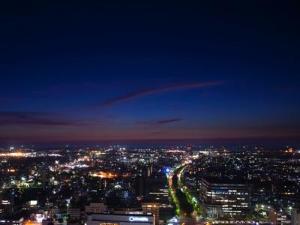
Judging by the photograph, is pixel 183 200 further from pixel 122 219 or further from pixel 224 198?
pixel 122 219

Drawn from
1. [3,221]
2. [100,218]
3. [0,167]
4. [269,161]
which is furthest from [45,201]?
[269,161]

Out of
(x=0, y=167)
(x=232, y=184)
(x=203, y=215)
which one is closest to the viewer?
(x=203, y=215)

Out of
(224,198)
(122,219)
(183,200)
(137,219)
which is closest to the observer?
(137,219)

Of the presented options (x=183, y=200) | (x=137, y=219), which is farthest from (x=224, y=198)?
(x=137, y=219)

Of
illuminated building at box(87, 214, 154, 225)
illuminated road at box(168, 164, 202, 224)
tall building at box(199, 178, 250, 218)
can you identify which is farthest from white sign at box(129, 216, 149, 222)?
tall building at box(199, 178, 250, 218)

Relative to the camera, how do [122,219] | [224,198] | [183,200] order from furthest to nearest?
[224,198], [183,200], [122,219]

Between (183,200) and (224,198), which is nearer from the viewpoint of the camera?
(183,200)

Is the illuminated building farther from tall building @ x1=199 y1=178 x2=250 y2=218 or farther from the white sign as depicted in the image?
tall building @ x1=199 y1=178 x2=250 y2=218

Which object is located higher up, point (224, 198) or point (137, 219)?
point (137, 219)

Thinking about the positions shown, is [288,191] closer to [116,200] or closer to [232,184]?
[232,184]
